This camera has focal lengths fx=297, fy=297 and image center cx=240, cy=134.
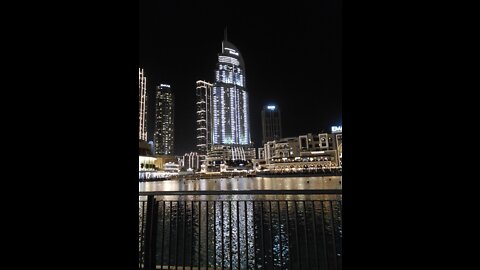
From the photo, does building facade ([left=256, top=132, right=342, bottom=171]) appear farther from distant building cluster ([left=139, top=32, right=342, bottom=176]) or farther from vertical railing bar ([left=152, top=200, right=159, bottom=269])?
vertical railing bar ([left=152, top=200, right=159, bottom=269])

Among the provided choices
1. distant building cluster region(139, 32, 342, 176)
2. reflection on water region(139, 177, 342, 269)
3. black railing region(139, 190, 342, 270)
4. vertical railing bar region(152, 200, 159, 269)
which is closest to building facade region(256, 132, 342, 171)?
distant building cluster region(139, 32, 342, 176)

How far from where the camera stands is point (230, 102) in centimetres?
12106

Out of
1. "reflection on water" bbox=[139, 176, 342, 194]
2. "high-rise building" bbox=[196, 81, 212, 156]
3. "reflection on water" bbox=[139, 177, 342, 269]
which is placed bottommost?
"reflection on water" bbox=[139, 176, 342, 194]

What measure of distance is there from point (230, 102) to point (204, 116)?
12869 millimetres

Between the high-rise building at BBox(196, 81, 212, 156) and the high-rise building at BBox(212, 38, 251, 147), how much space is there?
3249 mm

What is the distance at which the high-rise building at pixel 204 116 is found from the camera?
113688 mm

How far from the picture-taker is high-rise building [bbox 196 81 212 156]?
114 meters

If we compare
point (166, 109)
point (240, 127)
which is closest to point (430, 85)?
point (240, 127)

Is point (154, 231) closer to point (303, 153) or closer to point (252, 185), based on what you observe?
point (252, 185)

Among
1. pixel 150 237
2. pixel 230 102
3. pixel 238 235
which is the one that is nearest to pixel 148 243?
pixel 150 237

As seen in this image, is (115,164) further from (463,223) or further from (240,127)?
(240,127)

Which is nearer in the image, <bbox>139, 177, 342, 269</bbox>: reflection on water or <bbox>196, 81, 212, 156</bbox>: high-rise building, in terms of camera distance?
<bbox>139, 177, 342, 269</bbox>: reflection on water

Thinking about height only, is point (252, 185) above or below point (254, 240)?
below

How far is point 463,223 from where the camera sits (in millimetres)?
866
